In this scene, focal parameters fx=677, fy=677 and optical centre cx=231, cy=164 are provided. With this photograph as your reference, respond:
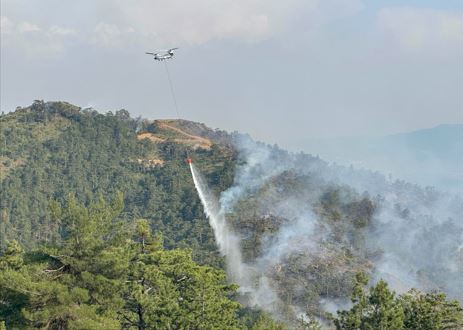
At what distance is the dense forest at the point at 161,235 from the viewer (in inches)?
1008

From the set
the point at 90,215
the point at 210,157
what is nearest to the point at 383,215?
the point at 210,157

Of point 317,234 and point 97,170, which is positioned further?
point 97,170

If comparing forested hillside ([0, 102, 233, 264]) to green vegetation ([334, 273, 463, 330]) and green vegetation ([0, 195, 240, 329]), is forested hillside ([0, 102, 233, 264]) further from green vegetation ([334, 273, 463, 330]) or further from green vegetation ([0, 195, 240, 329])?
green vegetation ([0, 195, 240, 329])

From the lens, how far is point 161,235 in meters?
30.9

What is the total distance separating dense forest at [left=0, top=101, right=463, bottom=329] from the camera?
25.6m

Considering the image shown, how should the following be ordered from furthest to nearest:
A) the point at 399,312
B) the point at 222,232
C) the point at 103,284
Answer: the point at 222,232 → the point at 399,312 → the point at 103,284

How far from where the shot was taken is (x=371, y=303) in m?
28.7

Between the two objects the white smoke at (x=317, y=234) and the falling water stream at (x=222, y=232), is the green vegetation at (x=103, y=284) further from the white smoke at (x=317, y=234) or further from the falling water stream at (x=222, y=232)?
the falling water stream at (x=222, y=232)

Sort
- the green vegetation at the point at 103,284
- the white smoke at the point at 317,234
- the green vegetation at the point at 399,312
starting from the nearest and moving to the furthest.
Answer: the green vegetation at the point at 103,284, the green vegetation at the point at 399,312, the white smoke at the point at 317,234

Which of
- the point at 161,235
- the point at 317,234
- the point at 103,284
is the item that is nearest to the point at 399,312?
the point at 161,235

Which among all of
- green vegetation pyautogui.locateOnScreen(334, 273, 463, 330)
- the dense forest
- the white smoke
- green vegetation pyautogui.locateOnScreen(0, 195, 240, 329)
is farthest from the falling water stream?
green vegetation pyautogui.locateOnScreen(0, 195, 240, 329)

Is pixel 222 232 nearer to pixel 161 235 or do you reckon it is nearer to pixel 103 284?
pixel 161 235

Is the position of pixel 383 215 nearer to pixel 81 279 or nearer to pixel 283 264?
pixel 283 264

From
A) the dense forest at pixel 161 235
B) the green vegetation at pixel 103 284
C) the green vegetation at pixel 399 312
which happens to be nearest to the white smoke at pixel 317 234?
the dense forest at pixel 161 235
